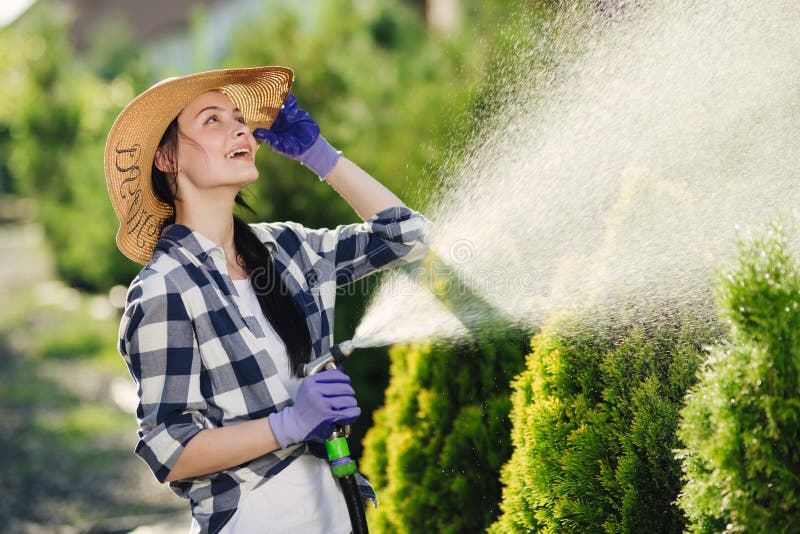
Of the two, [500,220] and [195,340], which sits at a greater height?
[500,220]

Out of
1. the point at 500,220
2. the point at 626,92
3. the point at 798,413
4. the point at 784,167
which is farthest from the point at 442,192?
the point at 798,413

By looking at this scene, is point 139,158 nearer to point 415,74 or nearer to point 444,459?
point 444,459

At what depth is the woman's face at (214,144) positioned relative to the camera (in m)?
2.52

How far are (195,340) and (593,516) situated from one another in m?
1.19

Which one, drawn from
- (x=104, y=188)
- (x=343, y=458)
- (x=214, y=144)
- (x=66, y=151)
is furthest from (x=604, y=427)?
(x=66, y=151)

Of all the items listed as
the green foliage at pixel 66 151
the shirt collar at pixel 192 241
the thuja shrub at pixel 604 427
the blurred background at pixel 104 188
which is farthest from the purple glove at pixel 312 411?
the green foliage at pixel 66 151

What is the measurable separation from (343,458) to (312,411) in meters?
0.21

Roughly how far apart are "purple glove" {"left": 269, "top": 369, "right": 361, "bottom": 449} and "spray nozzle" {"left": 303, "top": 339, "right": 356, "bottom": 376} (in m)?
0.09

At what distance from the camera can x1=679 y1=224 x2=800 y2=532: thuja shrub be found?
1.74 m

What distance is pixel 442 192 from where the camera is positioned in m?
3.30

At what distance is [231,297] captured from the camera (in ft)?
7.86

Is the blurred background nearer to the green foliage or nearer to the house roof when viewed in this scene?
the green foliage

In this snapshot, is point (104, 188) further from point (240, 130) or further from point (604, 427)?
point (604, 427)

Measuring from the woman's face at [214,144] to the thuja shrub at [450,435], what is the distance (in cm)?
112
